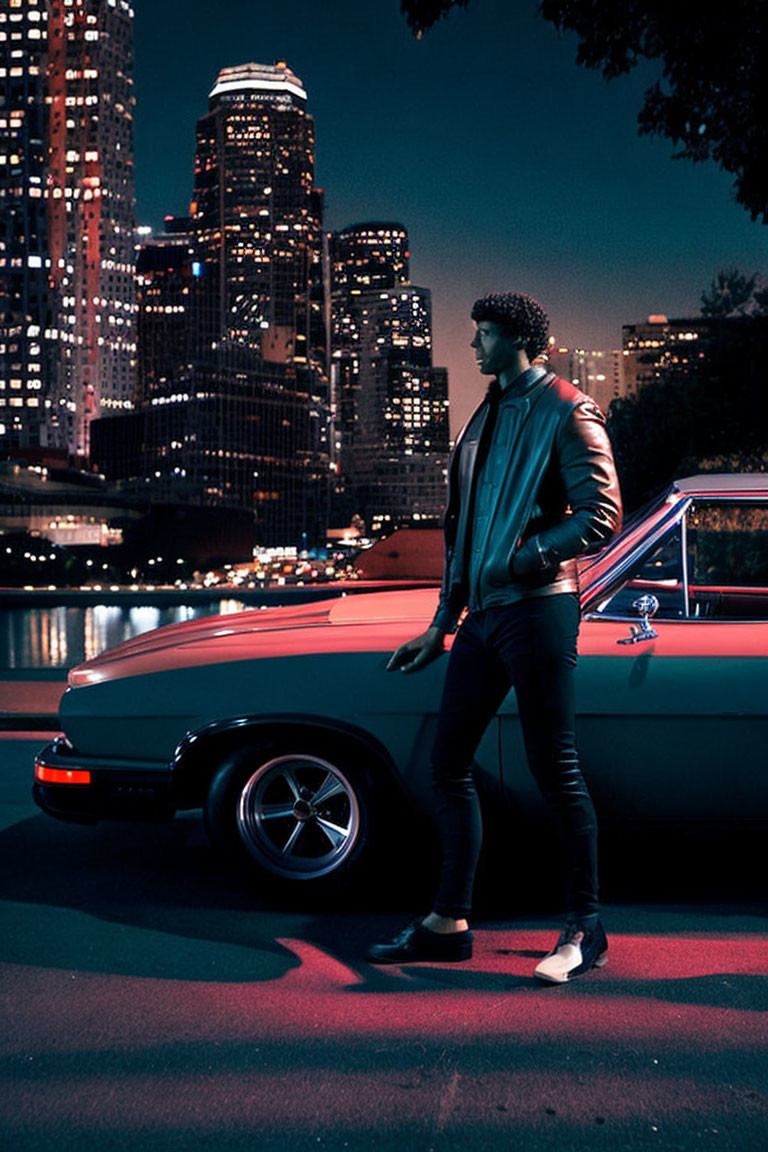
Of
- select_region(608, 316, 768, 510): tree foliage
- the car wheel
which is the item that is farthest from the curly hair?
select_region(608, 316, 768, 510): tree foliage

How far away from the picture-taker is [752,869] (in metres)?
4.89

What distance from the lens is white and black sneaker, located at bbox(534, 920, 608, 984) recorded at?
3645 millimetres

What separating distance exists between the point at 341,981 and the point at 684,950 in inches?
43.8

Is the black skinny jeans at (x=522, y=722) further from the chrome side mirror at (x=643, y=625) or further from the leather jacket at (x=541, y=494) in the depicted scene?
the chrome side mirror at (x=643, y=625)

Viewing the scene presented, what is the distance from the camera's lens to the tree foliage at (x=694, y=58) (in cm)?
716

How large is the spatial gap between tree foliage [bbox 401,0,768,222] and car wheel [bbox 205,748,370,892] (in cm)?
494

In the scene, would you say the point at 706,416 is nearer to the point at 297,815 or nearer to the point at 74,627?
the point at 74,627

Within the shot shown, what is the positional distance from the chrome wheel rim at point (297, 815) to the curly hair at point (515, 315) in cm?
161

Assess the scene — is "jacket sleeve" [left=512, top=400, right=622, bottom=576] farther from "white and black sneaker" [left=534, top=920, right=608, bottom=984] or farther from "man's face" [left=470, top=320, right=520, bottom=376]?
"white and black sneaker" [left=534, top=920, right=608, bottom=984]

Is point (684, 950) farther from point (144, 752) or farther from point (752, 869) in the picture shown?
point (144, 752)

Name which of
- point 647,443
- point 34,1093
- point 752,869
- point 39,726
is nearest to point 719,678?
point 752,869

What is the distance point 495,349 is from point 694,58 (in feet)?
15.7

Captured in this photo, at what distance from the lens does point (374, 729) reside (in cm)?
425

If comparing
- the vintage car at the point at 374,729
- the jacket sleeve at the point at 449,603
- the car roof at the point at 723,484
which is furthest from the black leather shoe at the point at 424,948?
the car roof at the point at 723,484
